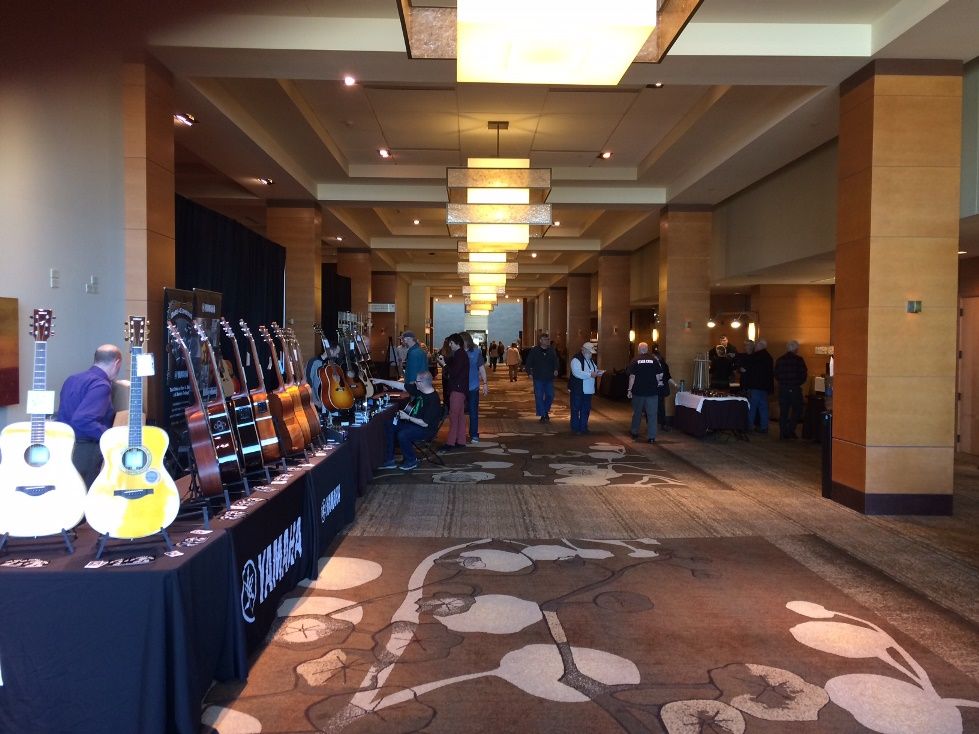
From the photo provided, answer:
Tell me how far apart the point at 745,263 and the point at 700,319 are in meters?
1.20

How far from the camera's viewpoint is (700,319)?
1248 centimetres

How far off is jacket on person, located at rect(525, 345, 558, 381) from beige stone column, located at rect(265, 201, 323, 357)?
3.52 m

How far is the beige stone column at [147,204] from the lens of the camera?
224 inches

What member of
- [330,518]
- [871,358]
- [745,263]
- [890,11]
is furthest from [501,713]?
[745,263]

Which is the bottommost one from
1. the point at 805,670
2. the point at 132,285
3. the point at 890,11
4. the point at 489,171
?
the point at 805,670

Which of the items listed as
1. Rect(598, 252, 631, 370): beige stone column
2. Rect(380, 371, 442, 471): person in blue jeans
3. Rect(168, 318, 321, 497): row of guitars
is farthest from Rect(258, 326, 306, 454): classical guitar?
Rect(598, 252, 631, 370): beige stone column

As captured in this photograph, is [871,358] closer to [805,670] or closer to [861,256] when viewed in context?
[861,256]

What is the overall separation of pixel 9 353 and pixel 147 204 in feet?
5.28

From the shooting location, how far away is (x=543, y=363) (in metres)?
12.4

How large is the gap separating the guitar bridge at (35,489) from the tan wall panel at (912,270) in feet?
19.5

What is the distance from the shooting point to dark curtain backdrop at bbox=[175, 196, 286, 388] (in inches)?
297

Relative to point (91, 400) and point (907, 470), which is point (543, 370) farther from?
point (91, 400)

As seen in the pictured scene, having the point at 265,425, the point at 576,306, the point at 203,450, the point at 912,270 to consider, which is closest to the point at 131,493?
the point at 203,450

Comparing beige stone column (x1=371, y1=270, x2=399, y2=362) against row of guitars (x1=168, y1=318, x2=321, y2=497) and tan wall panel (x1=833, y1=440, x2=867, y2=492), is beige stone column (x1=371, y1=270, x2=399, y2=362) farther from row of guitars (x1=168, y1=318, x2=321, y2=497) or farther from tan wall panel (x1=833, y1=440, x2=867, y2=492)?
row of guitars (x1=168, y1=318, x2=321, y2=497)
